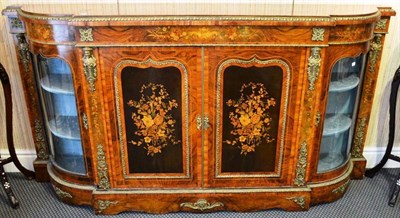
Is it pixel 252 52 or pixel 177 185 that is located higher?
pixel 252 52

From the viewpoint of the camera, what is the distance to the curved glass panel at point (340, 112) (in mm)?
1972

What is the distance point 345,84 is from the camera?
1.99 meters

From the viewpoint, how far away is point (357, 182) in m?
2.42

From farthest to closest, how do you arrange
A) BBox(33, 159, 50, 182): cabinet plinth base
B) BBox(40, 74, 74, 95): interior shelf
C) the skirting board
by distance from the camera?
the skirting board < BBox(33, 159, 50, 182): cabinet plinth base < BBox(40, 74, 74, 95): interior shelf

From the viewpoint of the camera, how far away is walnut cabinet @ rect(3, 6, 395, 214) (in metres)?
1.74

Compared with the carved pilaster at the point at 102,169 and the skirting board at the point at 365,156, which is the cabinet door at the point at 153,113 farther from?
the skirting board at the point at 365,156

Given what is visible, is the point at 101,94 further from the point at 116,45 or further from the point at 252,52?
the point at 252,52

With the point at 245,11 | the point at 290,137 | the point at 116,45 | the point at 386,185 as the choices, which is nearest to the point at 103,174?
the point at 116,45

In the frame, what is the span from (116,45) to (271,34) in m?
0.67

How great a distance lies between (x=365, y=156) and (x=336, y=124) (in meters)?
0.55

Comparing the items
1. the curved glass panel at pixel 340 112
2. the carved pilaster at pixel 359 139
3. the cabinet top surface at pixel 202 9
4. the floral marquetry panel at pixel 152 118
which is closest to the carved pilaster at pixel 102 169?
the floral marquetry panel at pixel 152 118

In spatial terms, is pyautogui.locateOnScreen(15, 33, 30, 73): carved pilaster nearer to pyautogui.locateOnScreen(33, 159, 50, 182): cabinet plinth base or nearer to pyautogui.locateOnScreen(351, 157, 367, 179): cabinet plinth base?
pyautogui.locateOnScreen(33, 159, 50, 182): cabinet plinth base

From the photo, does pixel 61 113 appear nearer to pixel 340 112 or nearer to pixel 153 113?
pixel 153 113

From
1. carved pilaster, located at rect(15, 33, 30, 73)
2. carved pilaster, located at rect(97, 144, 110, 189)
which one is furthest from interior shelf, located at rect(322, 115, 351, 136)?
carved pilaster, located at rect(15, 33, 30, 73)
